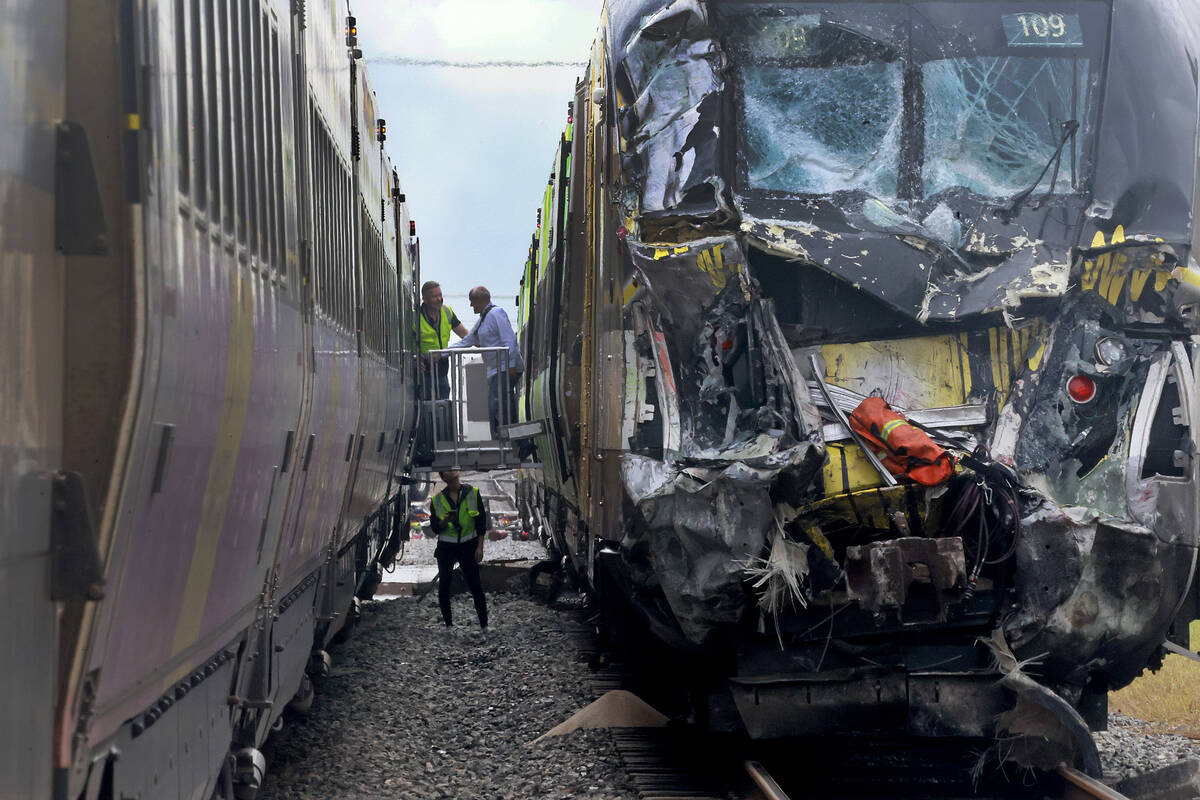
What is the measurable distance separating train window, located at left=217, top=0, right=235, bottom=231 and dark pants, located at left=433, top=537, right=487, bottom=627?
30.3 ft

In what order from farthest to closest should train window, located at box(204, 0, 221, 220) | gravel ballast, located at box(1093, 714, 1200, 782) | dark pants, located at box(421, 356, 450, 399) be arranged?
dark pants, located at box(421, 356, 450, 399), gravel ballast, located at box(1093, 714, 1200, 782), train window, located at box(204, 0, 221, 220)

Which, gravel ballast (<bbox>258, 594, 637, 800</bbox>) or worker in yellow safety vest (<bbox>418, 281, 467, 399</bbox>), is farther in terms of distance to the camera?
worker in yellow safety vest (<bbox>418, 281, 467, 399</bbox>)

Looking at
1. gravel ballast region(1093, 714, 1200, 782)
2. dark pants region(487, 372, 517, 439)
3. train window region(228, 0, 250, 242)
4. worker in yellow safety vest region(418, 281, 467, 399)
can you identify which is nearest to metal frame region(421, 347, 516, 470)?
dark pants region(487, 372, 517, 439)

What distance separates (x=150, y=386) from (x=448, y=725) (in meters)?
6.37

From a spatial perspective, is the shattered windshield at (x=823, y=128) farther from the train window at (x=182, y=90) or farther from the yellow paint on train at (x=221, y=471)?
the train window at (x=182, y=90)

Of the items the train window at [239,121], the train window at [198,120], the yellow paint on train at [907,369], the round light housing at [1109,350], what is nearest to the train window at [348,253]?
the yellow paint on train at [907,369]

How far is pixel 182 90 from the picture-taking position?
3061mm

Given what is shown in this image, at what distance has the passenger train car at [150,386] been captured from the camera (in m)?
2.17

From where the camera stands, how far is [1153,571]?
597cm

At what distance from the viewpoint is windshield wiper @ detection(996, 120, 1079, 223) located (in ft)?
20.9

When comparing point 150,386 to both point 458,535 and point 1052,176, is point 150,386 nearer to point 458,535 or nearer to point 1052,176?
point 1052,176

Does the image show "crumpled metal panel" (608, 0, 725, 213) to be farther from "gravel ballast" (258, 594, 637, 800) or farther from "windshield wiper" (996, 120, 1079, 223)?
"gravel ballast" (258, 594, 637, 800)

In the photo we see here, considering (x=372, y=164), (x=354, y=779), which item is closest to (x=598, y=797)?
(x=354, y=779)

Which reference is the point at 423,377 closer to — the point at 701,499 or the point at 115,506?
the point at 701,499
